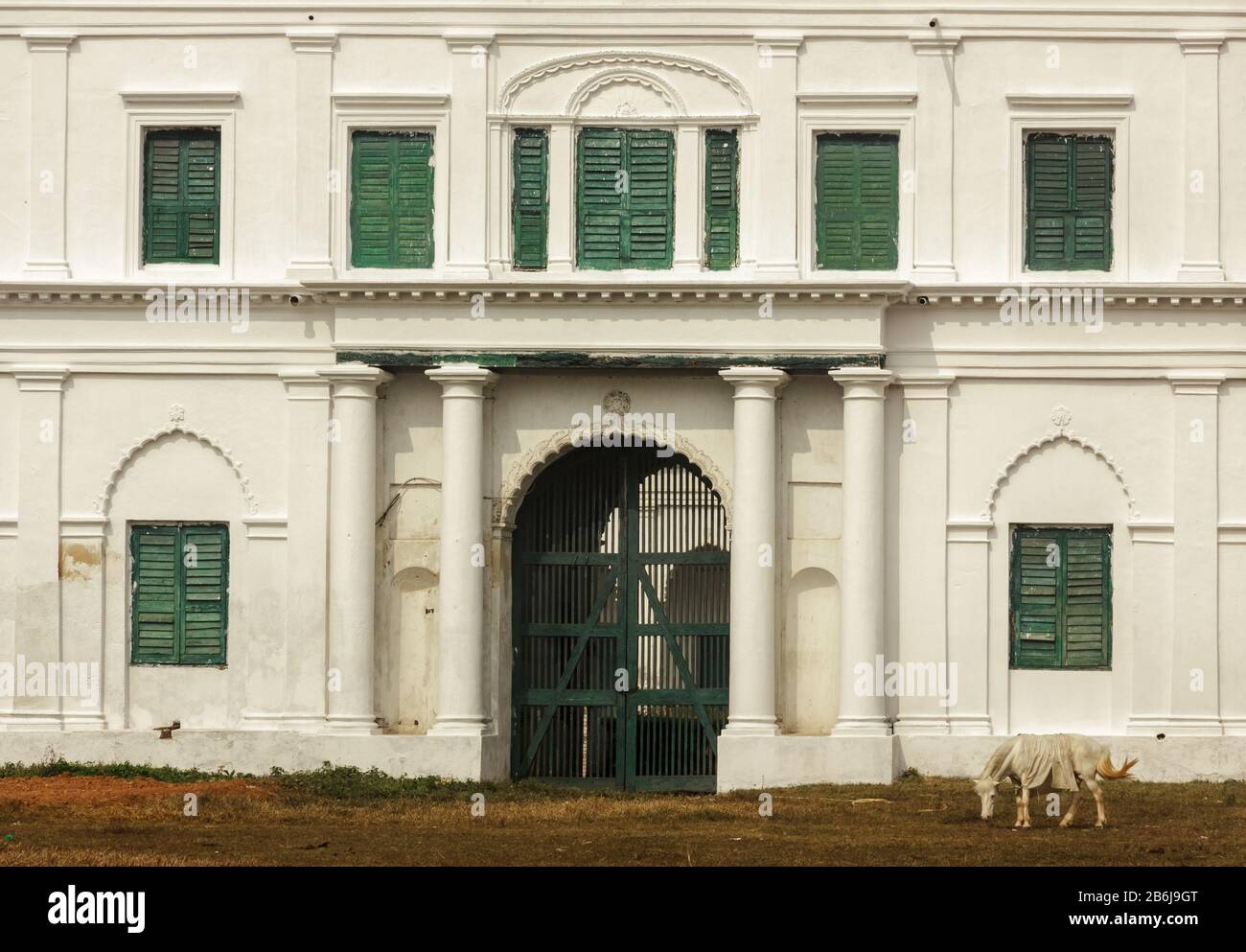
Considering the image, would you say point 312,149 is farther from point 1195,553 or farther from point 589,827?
point 1195,553

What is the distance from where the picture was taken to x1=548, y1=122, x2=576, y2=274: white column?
104ft

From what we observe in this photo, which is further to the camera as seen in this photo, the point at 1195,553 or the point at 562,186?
the point at 562,186

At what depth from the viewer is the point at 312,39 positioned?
32.0 metres

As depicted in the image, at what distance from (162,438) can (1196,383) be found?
504 inches

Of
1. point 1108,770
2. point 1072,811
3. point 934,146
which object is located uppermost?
point 934,146

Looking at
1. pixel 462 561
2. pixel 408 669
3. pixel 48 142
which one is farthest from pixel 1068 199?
pixel 48 142

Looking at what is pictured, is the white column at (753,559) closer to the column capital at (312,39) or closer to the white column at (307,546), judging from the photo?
the white column at (307,546)

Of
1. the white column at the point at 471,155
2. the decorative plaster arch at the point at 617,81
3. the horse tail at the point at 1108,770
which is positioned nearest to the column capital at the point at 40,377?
the white column at the point at 471,155

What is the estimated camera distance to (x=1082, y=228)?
31.8 m

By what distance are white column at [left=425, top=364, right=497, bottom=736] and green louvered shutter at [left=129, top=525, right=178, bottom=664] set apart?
3457mm

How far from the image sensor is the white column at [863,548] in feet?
102

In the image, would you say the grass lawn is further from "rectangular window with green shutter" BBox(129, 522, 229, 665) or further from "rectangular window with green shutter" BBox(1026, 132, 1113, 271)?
"rectangular window with green shutter" BBox(1026, 132, 1113, 271)

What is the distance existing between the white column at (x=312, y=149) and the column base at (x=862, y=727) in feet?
27.6

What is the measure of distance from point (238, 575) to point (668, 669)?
5.50 m
